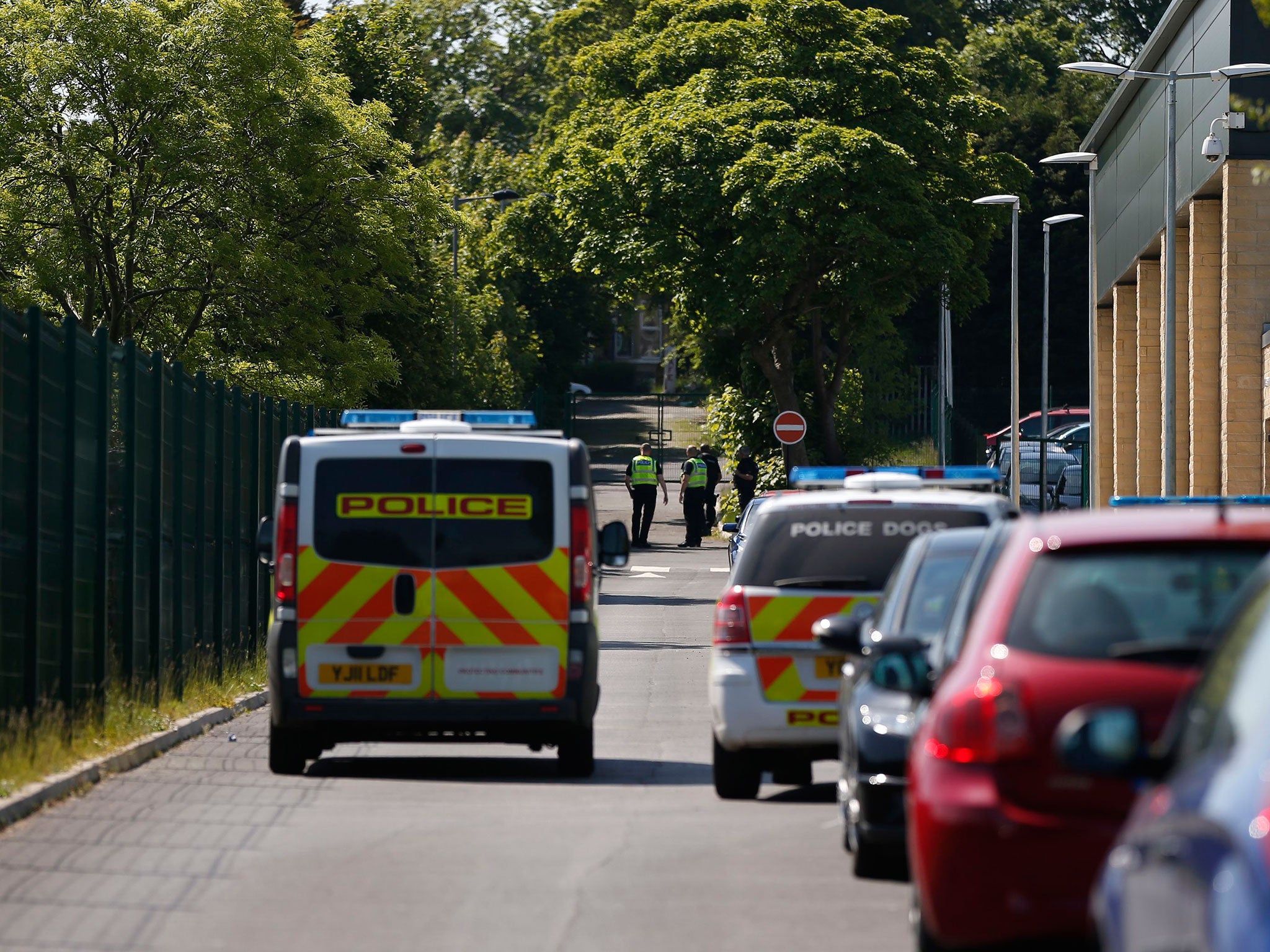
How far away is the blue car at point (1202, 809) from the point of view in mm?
3605

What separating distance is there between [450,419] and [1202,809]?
1113 centimetres

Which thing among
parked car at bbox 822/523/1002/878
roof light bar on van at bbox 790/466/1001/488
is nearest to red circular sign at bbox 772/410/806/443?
roof light bar on van at bbox 790/466/1001/488

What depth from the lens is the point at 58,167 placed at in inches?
1334

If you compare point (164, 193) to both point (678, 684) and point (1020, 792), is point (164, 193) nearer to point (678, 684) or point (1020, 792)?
point (678, 684)

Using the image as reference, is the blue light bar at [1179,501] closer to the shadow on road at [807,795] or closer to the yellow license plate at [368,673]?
the shadow on road at [807,795]

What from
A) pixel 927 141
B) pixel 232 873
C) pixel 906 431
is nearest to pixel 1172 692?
pixel 232 873

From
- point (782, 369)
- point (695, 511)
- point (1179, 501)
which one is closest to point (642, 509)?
point (695, 511)

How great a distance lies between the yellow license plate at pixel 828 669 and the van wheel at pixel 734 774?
614 mm

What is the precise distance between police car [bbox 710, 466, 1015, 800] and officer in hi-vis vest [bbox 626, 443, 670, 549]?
100 feet

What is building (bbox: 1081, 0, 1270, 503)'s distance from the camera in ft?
120

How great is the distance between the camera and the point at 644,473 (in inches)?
1692

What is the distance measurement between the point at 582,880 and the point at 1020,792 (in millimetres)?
3255

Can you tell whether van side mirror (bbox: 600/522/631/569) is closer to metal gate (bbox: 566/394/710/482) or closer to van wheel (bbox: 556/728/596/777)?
van wheel (bbox: 556/728/596/777)

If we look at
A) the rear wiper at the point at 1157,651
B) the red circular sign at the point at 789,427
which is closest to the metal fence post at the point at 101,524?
the rear wiper at the point at 1157,651
